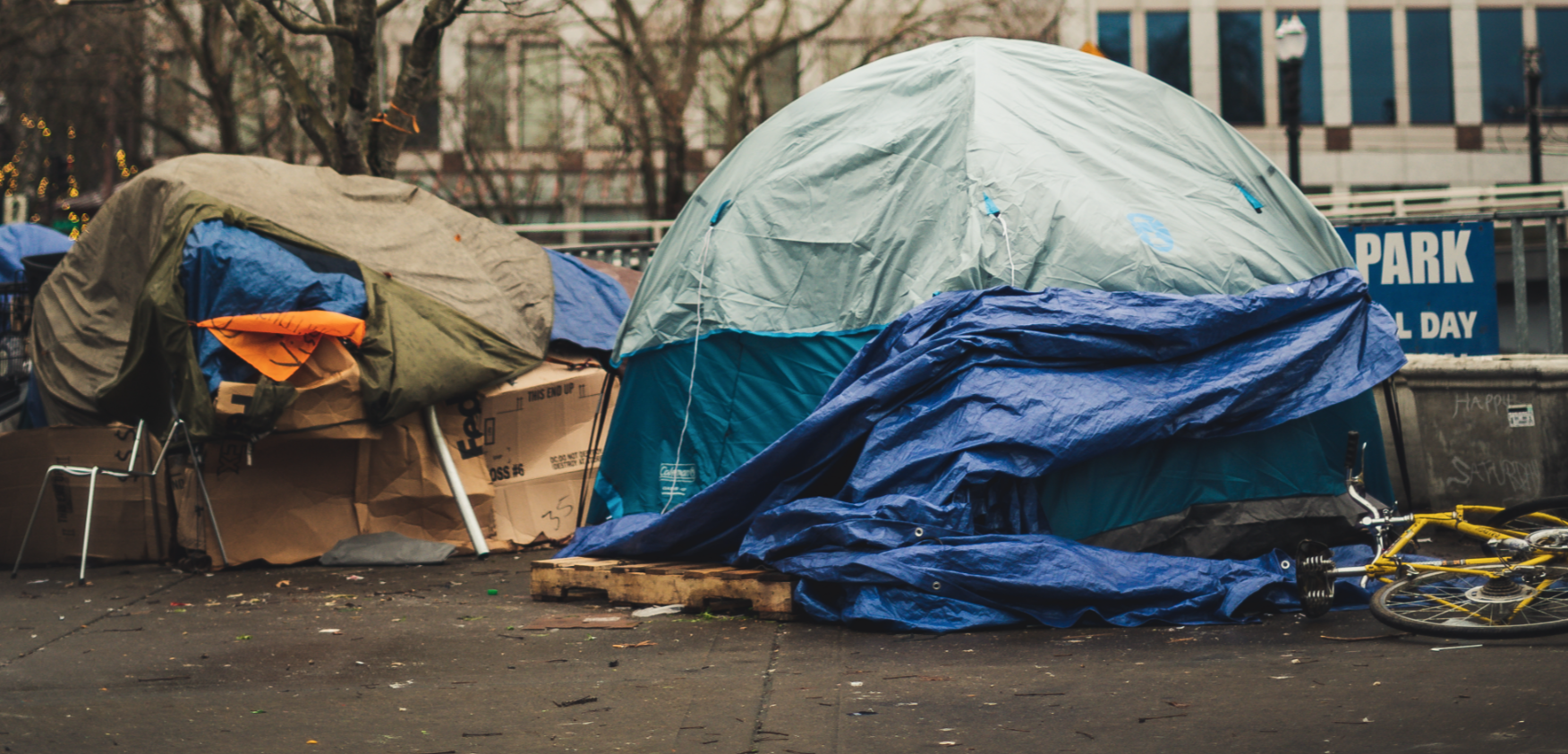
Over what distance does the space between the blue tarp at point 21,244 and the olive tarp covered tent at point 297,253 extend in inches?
72.2

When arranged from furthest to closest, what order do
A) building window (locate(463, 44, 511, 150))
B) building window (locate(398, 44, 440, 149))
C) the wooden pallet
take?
1. building window (locate(398, 44, 440, 149))
2. building window (locate(463, 44, 511, 150))
3. the wooden pallet

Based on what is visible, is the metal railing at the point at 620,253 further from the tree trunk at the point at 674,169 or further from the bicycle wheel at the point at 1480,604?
the tree trunk at the point at 674,169

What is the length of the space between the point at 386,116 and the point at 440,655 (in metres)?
8.10

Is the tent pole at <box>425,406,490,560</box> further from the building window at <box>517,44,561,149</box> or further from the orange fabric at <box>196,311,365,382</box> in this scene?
the building window at <box>517,44,561,149</box>

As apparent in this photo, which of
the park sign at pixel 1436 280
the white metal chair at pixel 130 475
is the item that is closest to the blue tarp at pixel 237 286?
the white metal chair at pixel 130 475

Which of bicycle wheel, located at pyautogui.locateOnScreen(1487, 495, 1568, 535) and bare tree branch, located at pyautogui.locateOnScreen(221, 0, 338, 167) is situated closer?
bicycle wheel, located at pyautogui.locateOnScreen(1487, 495, 1568, 535)

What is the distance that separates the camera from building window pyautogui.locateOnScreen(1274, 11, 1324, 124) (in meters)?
33.9

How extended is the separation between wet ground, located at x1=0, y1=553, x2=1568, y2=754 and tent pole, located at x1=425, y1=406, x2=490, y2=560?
194cm

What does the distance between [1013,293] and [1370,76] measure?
Result: 3193 cm

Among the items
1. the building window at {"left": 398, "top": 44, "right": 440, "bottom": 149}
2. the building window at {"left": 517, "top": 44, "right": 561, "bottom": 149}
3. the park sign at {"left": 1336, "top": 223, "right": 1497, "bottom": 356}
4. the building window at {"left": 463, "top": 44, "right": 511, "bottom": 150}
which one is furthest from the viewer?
the building window at {"left": 398, "top": 44, "right": 440, "bottom": 149}

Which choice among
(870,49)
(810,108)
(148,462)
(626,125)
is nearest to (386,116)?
(148,462)

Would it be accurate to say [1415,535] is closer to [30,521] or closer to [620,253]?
[30,521]

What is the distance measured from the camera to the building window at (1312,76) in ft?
111

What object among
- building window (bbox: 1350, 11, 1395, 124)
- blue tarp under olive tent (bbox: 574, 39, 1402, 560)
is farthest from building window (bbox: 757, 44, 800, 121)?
blue tarp under olive tent (bbox: 574, 39, 1402, 560)
